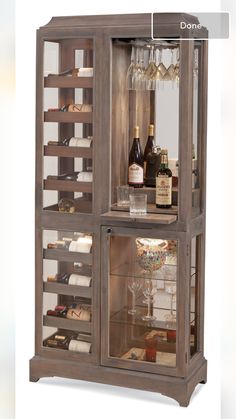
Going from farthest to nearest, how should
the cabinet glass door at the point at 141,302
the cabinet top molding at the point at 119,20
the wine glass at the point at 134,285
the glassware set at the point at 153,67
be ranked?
the wine glass at the point at 134,285 → the cabinet glass door at the point at 141,302 → the glassware set at the point at 153,67 → the cabinet top molding at the point at 119,20

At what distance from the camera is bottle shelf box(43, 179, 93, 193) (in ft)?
10.2

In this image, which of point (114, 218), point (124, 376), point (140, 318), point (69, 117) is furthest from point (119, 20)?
point (124, 376)

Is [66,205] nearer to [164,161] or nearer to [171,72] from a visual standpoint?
[164,161]

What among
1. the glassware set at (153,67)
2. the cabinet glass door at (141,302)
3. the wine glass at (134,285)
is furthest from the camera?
the wine glass at (134,285)

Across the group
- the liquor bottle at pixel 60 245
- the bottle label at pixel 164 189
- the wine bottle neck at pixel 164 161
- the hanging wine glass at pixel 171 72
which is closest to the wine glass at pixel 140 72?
the hanging wine glass at pixel 171 72

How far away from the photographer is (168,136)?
9.89 feet

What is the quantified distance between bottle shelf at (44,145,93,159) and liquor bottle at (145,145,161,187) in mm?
313

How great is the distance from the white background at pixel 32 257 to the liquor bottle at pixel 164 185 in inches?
11.3

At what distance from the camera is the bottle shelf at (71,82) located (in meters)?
3.04

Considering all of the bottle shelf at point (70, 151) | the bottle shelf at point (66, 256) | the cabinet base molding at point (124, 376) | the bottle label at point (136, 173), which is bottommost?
the cabinet base molding at point (124, 376)

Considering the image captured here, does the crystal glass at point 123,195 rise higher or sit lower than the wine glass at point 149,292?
higher

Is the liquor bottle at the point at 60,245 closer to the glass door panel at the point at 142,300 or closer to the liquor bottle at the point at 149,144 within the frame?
the glass door panel at the point at 142,300

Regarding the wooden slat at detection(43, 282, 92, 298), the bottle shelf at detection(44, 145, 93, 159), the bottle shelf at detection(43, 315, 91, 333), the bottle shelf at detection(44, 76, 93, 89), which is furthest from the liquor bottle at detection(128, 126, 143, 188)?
the bottle shelf at detection(43, 315, 91, 333)
